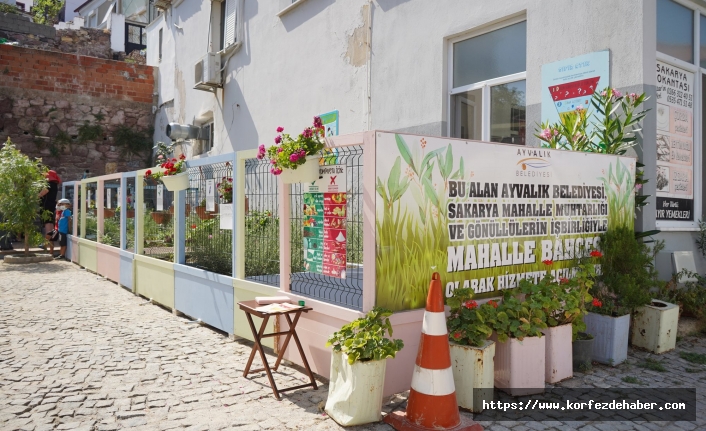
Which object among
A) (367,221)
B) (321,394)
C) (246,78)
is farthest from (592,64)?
(246,78)

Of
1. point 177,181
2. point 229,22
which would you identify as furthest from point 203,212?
point 229,22

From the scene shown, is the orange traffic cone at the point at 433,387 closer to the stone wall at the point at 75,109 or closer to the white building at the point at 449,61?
the white building at the point at 449,61

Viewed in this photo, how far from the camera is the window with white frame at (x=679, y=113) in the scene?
628 centimetres

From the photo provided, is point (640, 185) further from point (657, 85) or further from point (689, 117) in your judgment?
point (689, 117)

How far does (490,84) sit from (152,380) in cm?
540

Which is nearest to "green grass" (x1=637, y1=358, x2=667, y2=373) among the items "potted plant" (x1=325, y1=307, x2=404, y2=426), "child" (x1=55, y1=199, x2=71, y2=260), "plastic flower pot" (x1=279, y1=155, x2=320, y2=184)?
"potted plant" (x1=325, y1=307, x2=404, y2=426)

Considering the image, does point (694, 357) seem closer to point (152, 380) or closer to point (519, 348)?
point (519, 348)

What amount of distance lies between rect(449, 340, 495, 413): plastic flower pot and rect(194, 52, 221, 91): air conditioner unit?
1092 centimetres

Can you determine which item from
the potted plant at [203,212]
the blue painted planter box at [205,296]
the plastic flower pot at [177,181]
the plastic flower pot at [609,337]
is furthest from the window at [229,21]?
the plastic flower pot at [609,337]

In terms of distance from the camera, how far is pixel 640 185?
228 inches

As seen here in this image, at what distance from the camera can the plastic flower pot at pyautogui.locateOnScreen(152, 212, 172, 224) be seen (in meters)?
7.80

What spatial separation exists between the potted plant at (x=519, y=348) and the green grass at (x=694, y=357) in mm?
1922

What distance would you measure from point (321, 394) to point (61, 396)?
2.01 meters

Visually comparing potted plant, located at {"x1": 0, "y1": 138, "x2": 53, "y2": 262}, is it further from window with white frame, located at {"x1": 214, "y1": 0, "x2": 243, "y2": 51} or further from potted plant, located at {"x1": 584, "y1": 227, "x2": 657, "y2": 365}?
potted plant, located at {"x1": 584, "y1": 227, "x2": 657, "y2": 365}
